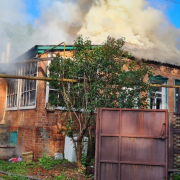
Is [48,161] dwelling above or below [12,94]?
below

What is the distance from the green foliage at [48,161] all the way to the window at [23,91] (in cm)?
229

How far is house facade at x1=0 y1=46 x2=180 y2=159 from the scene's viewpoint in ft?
37.9

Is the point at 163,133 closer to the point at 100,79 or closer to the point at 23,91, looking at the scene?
the point at 100,79

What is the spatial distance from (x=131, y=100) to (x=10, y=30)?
108 ft

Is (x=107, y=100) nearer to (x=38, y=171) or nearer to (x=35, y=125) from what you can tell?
(x=38, y=171)

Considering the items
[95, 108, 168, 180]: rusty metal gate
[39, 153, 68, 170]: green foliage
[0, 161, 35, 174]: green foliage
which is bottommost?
[0, 161, 35, 174]: green foliage

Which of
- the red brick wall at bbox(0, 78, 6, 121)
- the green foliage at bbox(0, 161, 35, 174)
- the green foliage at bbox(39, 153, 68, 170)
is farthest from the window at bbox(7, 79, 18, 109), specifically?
the green foliage at bbox(0, 161, 35, 174)

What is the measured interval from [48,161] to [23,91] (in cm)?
407

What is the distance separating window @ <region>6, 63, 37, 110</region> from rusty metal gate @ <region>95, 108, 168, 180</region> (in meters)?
5.26

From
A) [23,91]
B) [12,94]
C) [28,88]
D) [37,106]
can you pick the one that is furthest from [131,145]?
[12,94]

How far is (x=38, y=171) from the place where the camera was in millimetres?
9273

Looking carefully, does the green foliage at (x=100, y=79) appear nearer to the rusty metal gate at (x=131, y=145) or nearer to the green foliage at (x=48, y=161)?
the rusty metal gate at (x=131, y=145)

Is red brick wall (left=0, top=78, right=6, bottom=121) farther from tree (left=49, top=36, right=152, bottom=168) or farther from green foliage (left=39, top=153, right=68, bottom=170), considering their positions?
tree (left=49, top=36, right=152, bottom=168)

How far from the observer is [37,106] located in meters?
11.8
